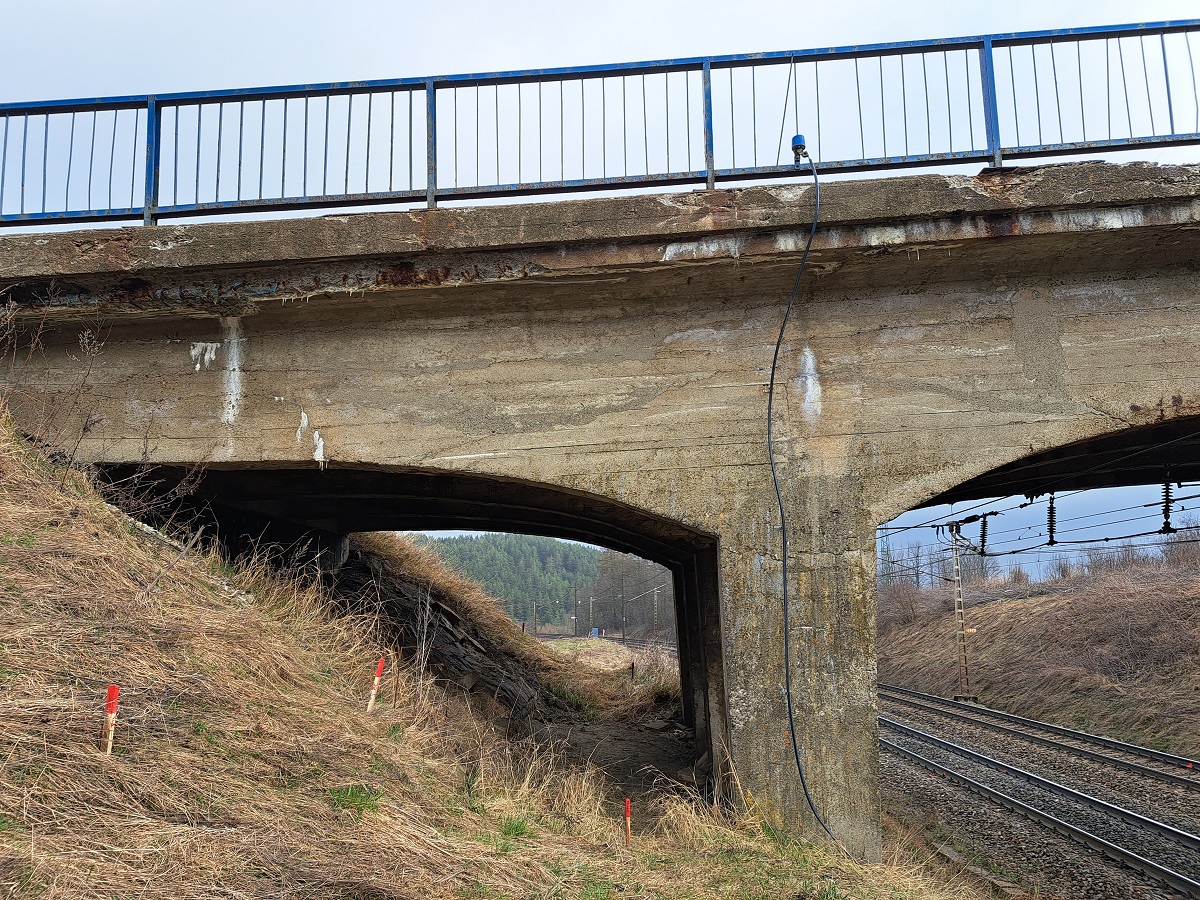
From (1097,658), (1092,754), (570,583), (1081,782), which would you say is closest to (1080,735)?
(1092,754)

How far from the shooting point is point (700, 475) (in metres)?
5.94

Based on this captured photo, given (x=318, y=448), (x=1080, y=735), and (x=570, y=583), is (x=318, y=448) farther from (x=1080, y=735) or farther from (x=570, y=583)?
(x=570, y=583)

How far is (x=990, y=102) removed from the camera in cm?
602

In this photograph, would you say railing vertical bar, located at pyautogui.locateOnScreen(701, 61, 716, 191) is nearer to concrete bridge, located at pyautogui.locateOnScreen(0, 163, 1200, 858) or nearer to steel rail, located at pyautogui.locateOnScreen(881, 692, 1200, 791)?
concrete bridge, located at pyautogui.locateOnScreen(0, 163, 1200, 858)

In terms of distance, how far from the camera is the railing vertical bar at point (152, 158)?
6.22 meters

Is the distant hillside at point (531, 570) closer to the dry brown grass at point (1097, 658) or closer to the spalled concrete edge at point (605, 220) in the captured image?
the dry brown grass at point (1097, 658)

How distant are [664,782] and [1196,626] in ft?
48.1

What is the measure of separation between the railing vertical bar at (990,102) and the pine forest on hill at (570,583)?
36.5m

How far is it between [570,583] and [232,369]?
97.5 meters

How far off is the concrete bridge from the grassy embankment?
2.42 ft

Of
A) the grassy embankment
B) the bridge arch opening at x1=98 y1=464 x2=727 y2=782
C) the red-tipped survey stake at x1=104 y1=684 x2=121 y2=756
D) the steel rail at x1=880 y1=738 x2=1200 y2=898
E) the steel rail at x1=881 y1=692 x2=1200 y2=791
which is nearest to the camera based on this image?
the grassy embankment

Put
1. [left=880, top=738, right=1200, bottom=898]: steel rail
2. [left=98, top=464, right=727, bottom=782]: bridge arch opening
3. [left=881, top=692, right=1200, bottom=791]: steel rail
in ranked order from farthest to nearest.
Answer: [left=881, top=692, right=1200, bottom=791]: steel rail, [left=880, top=738, right=1200, bottom=898]: steel rail, [left=98, top=464, right=727, bottom=782]: bridge arch opening

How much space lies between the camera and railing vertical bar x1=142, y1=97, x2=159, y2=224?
6219 mm

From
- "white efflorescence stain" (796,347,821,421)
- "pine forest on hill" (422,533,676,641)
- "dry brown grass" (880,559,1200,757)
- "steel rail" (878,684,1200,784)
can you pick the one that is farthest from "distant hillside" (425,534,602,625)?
"white efflorescence stain" (796,347,821,421)
